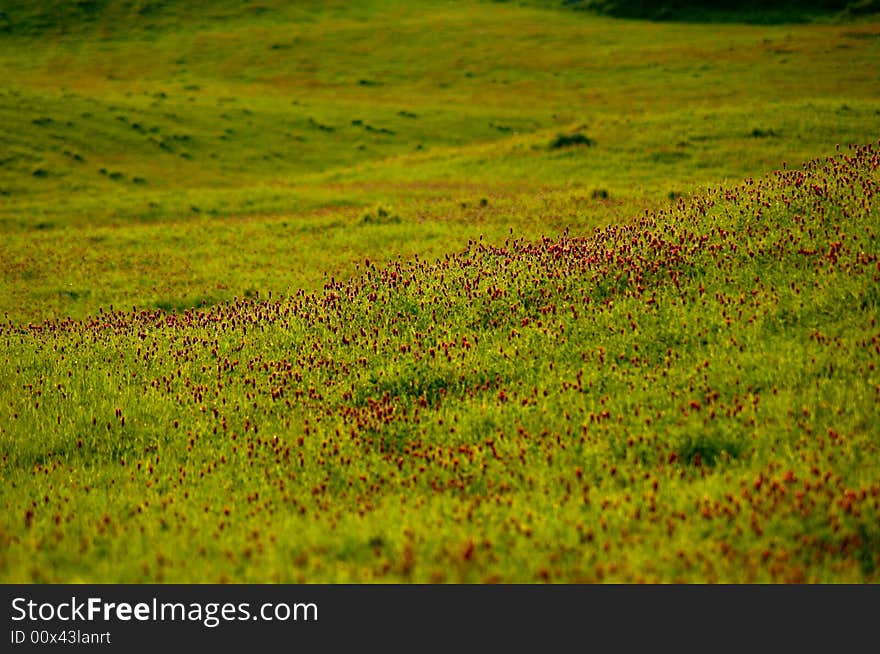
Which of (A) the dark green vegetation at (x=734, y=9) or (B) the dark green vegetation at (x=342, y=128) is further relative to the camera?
(A) the dark green vegetation at (x=734, y=9)

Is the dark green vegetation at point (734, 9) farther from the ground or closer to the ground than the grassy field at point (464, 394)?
farther from the ground

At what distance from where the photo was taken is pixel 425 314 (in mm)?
11023

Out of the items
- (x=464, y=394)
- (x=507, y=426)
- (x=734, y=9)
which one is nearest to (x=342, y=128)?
(x=464, y=394)

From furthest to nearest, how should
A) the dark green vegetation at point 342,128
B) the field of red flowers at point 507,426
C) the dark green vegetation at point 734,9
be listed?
the dark green vegetation at point 734,9, the dark green vegetation at point 342,128, the field of red flowers at point 507,426

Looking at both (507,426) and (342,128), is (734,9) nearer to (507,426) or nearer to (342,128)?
(342,128)

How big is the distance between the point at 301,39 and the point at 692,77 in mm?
36977

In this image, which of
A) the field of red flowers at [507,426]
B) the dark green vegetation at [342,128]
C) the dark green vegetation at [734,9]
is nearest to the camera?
the field of red flowers at [507,426]

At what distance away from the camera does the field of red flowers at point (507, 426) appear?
5.55 metres

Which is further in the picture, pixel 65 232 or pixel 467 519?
pixel 65 232

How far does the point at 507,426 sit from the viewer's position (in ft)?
24.8

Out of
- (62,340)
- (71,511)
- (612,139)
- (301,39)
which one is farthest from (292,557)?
(301,39)

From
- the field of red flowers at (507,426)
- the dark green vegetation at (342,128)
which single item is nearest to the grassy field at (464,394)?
the field of red flowers at (507,426)

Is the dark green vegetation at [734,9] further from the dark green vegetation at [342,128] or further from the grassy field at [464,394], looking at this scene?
the grassy field at [464,394]
